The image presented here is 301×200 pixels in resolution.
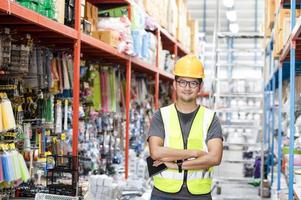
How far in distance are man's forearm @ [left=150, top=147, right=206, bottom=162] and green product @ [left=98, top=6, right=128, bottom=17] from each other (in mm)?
3147

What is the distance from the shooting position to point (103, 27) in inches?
248

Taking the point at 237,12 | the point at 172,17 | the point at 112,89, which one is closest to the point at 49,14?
the point at 112,89

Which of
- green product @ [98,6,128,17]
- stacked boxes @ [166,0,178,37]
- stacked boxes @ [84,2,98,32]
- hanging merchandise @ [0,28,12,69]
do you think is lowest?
hanging merchandise @ [0,28,12,69]

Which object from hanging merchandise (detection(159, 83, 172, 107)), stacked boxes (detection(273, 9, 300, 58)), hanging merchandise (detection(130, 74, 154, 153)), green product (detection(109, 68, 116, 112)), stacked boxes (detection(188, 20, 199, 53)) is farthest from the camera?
stacked boxes (detection(188, 20, 199, 53))

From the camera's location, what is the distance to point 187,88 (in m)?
3.77

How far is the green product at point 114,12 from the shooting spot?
657 cm

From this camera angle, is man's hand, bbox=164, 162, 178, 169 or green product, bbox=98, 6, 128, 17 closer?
man's hand, bbox=164, 162, 178, 169

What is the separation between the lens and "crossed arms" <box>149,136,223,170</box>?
3668mm

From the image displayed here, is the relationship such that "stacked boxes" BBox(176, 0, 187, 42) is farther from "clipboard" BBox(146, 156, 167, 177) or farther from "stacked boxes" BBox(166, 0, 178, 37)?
"clipboard" BBox(146, 156, 167, 177)

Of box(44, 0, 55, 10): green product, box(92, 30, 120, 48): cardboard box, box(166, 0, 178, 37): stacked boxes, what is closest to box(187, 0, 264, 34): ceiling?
box(166, 0, 178, 37): stacked boxes

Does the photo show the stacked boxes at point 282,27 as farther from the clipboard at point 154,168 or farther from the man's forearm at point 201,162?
the clipboard at point 154,168

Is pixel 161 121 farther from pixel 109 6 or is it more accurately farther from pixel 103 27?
pixel 109 6

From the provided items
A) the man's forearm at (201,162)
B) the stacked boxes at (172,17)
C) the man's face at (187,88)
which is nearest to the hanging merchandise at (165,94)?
the stacked boxes at (172,17)

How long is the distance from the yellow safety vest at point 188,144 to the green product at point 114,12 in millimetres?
3005
